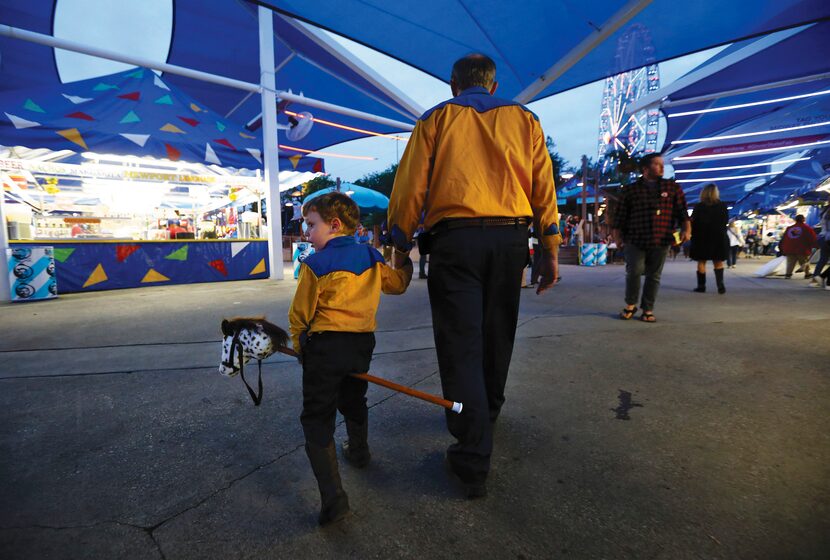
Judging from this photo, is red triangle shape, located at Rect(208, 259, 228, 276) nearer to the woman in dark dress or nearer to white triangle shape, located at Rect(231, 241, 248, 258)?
white triangle shape, located at Rect(231, 241, 248, 258)

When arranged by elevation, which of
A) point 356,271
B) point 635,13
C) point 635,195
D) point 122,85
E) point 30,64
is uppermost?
point 30,64

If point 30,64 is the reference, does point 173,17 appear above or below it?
above

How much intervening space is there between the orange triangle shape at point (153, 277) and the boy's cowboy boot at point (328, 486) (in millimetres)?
8142

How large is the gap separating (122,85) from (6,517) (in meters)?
9.46

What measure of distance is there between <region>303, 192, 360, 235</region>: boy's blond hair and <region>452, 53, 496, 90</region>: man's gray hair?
0.74m

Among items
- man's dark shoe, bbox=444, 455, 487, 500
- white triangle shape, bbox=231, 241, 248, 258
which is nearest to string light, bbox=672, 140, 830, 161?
white triangle shape, bbox=231, 241, 248, 258

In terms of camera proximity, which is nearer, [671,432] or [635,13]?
[671,432]

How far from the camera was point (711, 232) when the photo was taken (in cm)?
619

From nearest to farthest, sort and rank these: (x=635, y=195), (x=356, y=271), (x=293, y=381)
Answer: (x=356, y=271)
(x=293, y=381)
(x=635, y=195)

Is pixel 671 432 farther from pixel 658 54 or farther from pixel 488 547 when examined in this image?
pixel 658 54

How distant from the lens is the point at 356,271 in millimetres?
1446

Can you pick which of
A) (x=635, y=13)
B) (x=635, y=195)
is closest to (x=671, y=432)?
(x=635, y=195)

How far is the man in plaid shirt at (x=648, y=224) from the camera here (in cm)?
410

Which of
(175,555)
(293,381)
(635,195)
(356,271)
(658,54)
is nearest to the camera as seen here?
(175,555)
